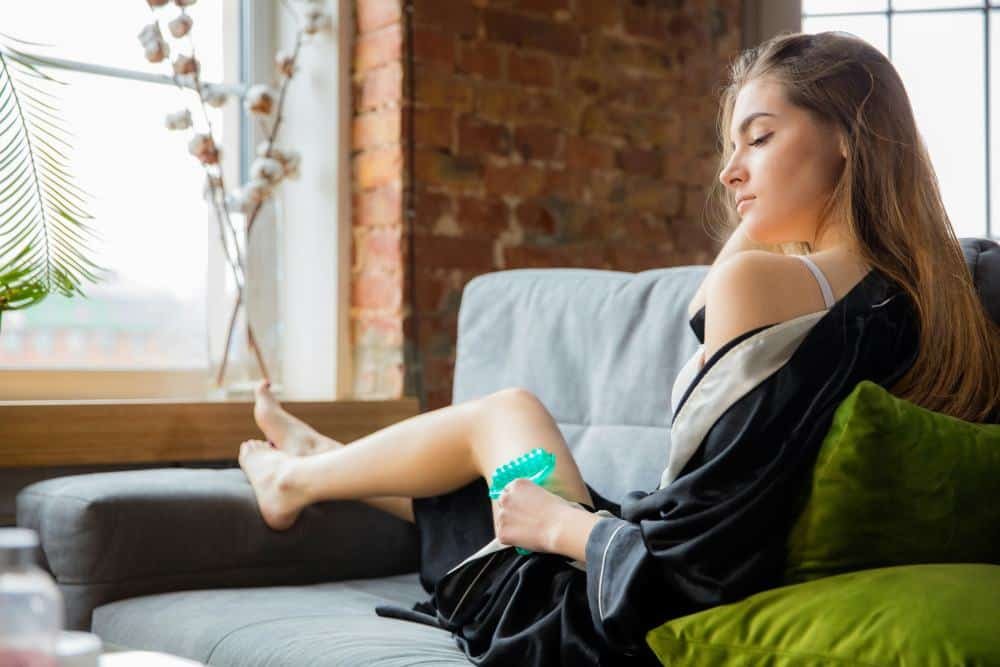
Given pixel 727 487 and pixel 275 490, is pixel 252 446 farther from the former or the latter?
pixel 727 487

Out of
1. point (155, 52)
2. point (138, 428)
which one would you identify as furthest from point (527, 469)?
point (155, 52)

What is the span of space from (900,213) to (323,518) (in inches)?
43.6

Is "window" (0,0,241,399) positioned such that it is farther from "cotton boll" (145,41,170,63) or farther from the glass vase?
"cotton boll" (145,41,170,63)

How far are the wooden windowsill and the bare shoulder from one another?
4.22 feet

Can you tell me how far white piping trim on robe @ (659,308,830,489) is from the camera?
1.48m

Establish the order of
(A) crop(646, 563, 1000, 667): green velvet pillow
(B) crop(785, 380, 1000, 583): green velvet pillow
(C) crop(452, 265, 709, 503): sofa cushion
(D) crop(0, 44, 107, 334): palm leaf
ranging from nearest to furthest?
(A) crop(646, 563, 1000, 667): green velvet pillow
(B) crop(785, 380, 1000, 583): green velvet pillow
(C) crop(452, 265, 709, 503): sofa cushion
(D) crop(0, 44, 107, 334): palm leaf

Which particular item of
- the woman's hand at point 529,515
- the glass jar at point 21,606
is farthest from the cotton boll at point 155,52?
the glass jar at point 21,606

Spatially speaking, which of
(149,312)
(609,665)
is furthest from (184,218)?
(609,665)

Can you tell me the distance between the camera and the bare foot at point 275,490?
85.7 inches

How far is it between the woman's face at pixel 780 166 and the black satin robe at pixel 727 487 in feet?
0.48

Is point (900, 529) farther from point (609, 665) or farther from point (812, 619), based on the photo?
point (609, 665)

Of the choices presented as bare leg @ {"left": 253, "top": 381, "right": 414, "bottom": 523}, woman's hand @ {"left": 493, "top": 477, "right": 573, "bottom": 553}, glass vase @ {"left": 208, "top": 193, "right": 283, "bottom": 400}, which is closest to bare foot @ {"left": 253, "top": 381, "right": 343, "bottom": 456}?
bare leg @ {"left": 253, "top": 381, "right": 414, "bottom": 523}

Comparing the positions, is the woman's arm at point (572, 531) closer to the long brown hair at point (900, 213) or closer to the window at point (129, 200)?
the long brown hair at point (900, 213)

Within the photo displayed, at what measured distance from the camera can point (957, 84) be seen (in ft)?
11.2
